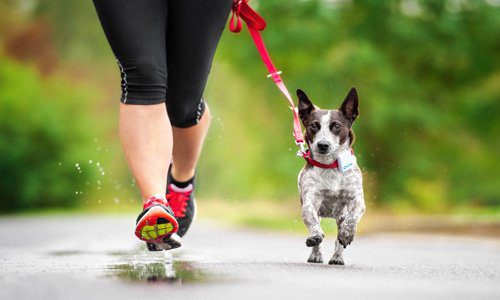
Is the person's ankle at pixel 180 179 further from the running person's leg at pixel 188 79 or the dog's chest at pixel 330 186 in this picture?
the dog's chest at pixel 330 186

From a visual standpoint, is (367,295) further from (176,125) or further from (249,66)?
(249,66)

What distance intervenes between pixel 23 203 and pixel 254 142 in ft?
30.4

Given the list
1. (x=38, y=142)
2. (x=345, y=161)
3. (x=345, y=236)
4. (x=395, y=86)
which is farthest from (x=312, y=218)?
(x=38, y=142)

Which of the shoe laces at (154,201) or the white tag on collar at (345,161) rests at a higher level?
the white tag on collar at (345,161)

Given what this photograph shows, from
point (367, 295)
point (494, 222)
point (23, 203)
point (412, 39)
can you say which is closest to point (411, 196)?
point (412, 39)

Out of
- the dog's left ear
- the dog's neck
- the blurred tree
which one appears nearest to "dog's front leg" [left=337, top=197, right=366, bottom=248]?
the dog's neck

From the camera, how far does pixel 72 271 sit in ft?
15.1

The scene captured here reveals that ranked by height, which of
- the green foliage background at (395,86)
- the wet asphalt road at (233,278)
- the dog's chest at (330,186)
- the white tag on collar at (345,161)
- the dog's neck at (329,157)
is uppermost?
the green foliage background at (395,86)

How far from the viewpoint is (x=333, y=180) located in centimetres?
496

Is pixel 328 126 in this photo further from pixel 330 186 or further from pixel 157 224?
pixel 157 224

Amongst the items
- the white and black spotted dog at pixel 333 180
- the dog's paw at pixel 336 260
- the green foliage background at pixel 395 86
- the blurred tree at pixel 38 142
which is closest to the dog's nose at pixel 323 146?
the white and black spotted dog at pixel 333 180

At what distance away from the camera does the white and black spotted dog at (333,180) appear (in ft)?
16.0

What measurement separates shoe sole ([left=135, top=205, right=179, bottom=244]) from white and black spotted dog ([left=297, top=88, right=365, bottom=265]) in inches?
31.7

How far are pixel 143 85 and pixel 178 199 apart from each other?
1.24 meters
